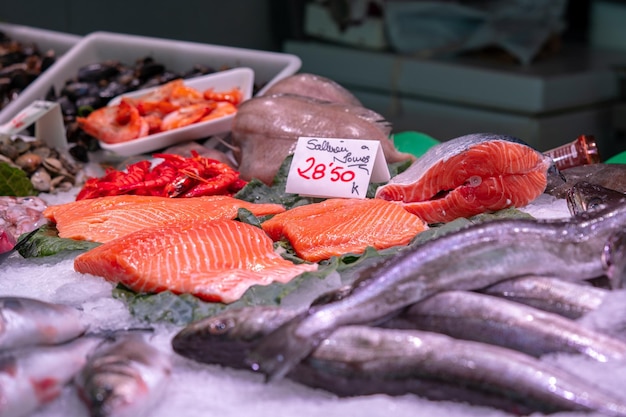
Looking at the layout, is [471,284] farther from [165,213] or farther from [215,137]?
[215,137]

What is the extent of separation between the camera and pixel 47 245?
254 centimetres

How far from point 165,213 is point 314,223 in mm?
516

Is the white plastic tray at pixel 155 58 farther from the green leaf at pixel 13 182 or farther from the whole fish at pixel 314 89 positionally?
the green leaf at pixel 13 182

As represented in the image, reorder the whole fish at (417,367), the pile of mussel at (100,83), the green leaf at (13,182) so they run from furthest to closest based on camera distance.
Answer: the pile of mussel at (100,83), the green leaf at (13,182), the whole fish at (417,367)

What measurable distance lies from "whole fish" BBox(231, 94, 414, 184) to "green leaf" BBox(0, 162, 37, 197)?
911mm

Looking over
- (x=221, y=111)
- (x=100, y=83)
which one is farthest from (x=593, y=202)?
(x=100, y=83)

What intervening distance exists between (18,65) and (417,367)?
13.1ft

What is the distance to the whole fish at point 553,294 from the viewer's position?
1.81m

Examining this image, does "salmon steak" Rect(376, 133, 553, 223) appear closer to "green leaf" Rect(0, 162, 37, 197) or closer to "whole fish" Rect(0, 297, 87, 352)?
"whole fish" Rect(0, 297, 87, 352)

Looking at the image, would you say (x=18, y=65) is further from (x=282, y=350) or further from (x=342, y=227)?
(x=282, y=350)

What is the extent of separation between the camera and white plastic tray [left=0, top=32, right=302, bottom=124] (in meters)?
4.41

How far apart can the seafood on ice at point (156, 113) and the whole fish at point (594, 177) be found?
1649 millimetres

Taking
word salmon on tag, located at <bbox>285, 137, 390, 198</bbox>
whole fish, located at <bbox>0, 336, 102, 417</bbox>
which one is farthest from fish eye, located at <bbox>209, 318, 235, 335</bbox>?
word salmon on tag, located at <bbox>285, 137, 390, 198</bbox>

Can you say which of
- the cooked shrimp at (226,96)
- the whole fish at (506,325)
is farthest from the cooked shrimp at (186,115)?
the whole fish at (506,325)
